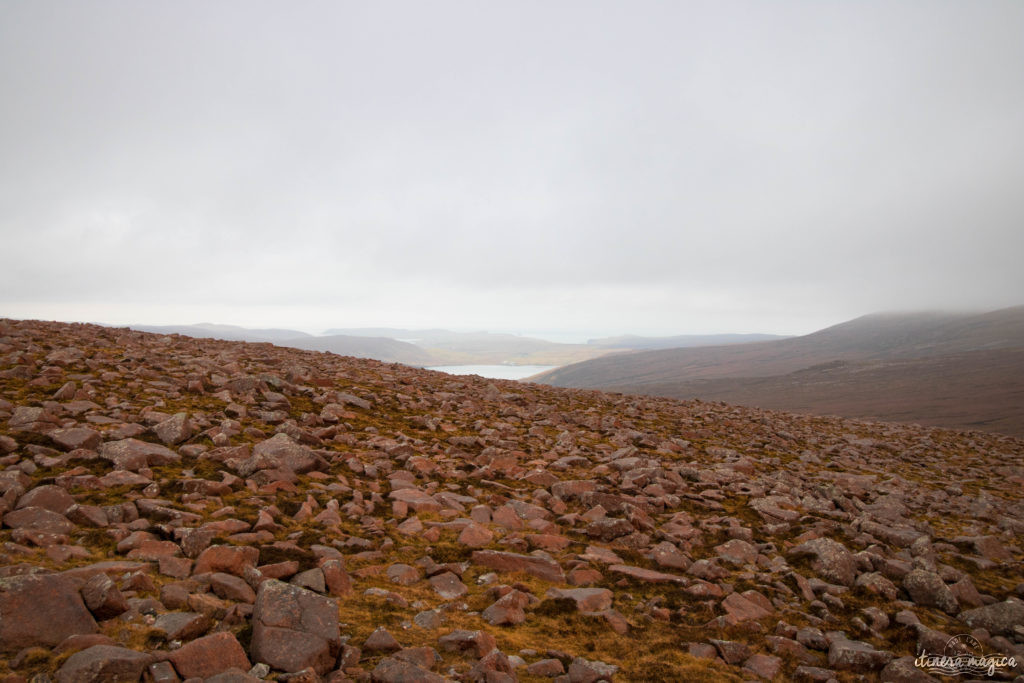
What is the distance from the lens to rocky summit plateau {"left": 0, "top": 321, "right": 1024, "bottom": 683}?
5.64m

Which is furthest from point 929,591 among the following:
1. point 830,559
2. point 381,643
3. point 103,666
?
point 103,666

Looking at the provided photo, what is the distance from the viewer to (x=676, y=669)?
6.25 m

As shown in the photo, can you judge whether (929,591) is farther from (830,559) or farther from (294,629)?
(294,629)

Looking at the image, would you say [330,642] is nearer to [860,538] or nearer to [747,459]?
[860,538]

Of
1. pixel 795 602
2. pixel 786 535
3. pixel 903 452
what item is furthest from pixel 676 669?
pixel 903 452

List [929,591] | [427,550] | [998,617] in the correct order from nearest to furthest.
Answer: [998,617] → [929,591] → [427,550]

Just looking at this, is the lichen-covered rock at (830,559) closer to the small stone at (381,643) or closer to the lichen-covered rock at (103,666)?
the small stone at (381,643)

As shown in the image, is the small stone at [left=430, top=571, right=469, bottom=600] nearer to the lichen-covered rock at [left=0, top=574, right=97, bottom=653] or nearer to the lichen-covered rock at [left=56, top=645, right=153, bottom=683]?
the lichen-covered rock at [left=56, top=645, right=153, bottom=683]

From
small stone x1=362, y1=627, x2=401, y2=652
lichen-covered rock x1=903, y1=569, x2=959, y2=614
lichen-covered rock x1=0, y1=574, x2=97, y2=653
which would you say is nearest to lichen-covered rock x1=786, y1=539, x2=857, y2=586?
lichen-covered rock x1=903, y1=569, x2=959, y2=614
